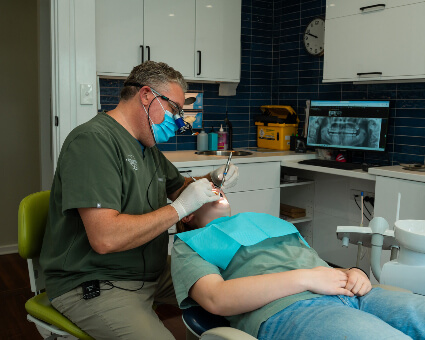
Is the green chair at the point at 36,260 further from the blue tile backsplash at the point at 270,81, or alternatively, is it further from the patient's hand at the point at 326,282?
the blue tile backsplash at the point at 270,81

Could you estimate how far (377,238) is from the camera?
170 centimetres

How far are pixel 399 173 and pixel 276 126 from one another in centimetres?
140

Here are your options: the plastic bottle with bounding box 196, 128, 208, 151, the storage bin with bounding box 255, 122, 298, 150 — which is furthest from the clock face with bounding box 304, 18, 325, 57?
the plastic bottle with bounding box 196, 128, 208, 151

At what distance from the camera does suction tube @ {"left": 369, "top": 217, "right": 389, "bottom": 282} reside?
5.47 ft

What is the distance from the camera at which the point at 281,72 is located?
423 centimetres

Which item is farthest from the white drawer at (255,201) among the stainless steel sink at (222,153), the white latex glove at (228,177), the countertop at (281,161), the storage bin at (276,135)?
the white latex glove at (228,177)

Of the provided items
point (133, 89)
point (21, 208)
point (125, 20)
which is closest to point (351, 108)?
point (125, 20)

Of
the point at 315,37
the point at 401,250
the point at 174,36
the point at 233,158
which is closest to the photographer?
the point at 401,250

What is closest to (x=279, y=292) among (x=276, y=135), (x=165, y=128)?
(x=165, y=128)

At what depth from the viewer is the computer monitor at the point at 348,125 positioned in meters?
3.27

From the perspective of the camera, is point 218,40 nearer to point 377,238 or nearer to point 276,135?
point 276,135

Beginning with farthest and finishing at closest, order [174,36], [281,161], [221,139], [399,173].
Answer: [221,139] < [281,161] < [174,36] < [399,173]

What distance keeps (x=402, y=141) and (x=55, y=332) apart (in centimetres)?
265

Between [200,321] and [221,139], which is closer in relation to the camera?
[200,321]
